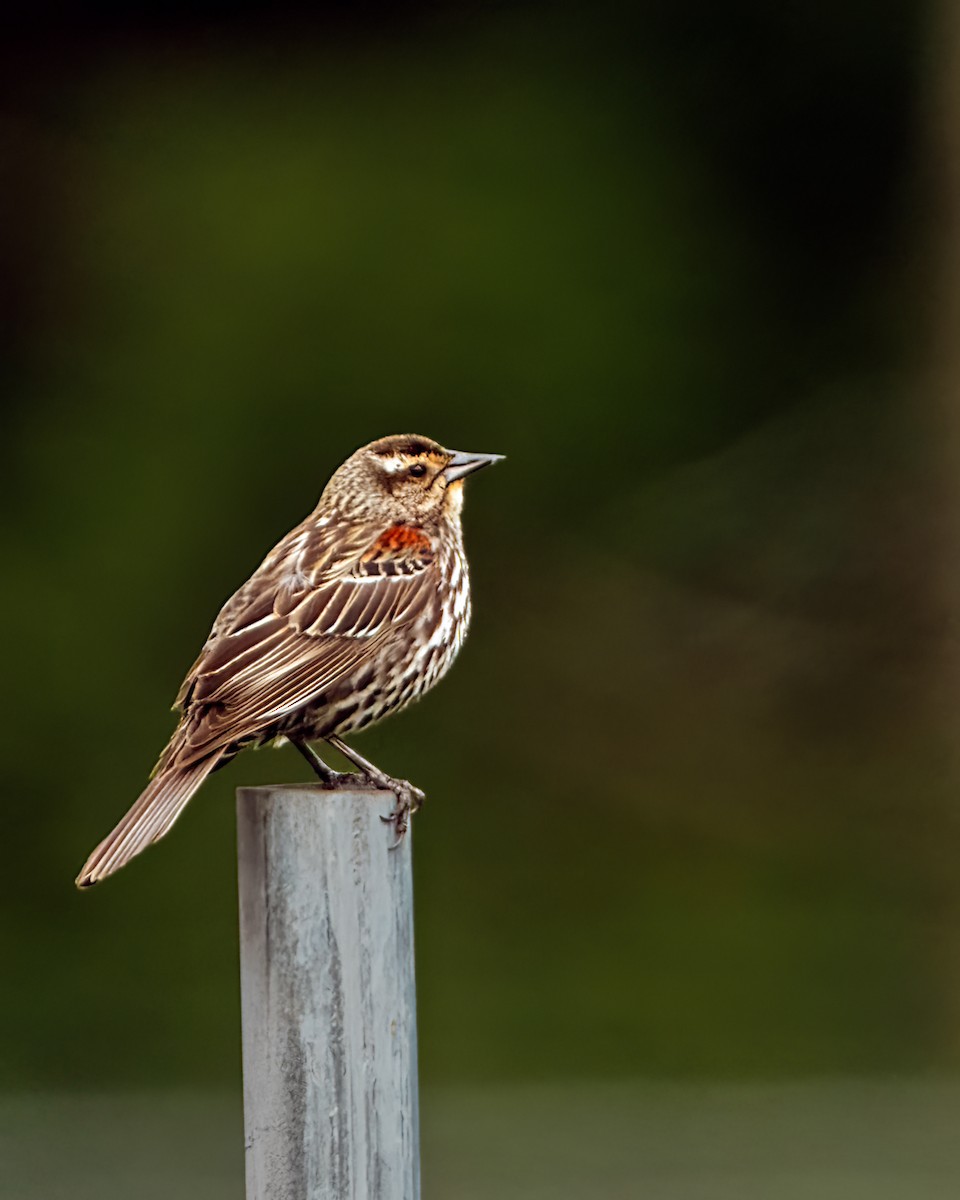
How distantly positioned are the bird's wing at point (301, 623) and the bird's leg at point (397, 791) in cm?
15

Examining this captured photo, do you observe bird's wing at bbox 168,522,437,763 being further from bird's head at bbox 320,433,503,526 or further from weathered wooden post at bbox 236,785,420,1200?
weathered wooden post at bbox 236,785,420,1200

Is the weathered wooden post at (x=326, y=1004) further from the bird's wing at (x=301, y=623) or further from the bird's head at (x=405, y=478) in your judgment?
the bird's head at (x=405, y=478)

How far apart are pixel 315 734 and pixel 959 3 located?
4.10 metres

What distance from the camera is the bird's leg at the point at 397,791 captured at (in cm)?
250

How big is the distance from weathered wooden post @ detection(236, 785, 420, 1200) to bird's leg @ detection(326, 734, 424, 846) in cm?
3

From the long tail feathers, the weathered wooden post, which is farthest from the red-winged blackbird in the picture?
the weathered wooden post

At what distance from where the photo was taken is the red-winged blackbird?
296cm

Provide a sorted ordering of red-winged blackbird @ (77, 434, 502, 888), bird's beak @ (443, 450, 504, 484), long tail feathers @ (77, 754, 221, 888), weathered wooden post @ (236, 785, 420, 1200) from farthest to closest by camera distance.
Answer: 1. bird's beak @ (443, 450, 504, 484)
2. red-winged blackbird @ (77, 434, 502, 888)
3. long tail feathers @ (77, 754, 221, 888)
4. weathered wooden post @ (236, 785, 420, 1200)

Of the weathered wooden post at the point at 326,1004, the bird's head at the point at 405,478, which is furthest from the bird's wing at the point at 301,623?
the weathered wooden post at the point at 326,1004

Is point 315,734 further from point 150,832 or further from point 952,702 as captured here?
point 952,702

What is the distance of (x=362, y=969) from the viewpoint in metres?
2.43

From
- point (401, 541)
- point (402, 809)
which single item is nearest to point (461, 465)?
point (401, 541)

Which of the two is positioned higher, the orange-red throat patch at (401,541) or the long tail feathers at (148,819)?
the orange-red throat patch at (401,541)

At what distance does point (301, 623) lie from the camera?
316 centimetres
